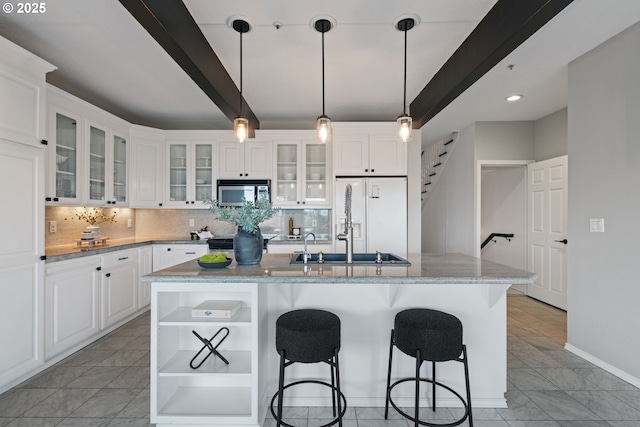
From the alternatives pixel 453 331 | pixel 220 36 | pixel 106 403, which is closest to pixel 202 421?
pixel 106 403

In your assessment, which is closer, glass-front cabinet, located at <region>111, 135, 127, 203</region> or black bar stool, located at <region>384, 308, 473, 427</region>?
black bar stool, located at <region>384, 308, 473, 427</region>

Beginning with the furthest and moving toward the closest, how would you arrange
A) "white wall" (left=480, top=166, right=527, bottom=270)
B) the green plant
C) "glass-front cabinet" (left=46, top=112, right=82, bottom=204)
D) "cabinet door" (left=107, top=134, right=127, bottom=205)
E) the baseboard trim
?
"white wall" (left=480, top=166, right=527, bottom=270)
"cabinet door" (left=107, top=134, right=127, bottom=205)
"glass-front cabinet" (left=46, top=112, right=82, bottom=204)
the baseboard trim
the green plant

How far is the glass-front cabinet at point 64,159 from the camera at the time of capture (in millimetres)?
2680

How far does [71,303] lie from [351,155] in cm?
328

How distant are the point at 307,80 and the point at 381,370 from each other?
9.05ft

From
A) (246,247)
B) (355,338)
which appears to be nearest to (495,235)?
(355,338)

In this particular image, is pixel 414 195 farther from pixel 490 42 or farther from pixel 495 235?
pixel 490 42

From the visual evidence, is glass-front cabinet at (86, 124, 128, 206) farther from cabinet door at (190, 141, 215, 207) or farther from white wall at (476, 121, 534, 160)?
white wall at (476, 121, 534, 160)

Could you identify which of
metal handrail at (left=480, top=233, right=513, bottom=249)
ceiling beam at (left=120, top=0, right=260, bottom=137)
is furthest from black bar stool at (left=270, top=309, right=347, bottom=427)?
metal handrail at (left=480, top=233, right=513, bottom=249)

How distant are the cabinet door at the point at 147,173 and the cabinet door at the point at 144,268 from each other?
65cm

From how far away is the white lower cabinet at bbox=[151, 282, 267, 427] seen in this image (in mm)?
1679

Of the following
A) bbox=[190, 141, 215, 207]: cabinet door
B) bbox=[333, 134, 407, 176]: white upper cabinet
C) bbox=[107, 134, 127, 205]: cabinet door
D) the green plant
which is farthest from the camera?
bbox=[190, 141, 215, 207]: cabinet door

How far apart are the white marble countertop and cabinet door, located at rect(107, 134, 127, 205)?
Answer: 2302mm
